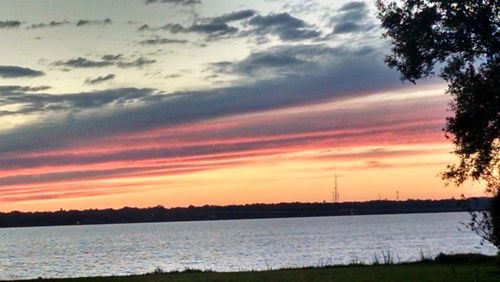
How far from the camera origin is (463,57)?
22.9 m

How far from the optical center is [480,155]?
79.5 ft

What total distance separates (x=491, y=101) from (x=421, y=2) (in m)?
4.18

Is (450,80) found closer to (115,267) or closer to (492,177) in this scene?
(492,177)

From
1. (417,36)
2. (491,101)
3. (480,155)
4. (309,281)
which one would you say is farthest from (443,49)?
(309,281)

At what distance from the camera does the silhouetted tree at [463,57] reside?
72.4 feet

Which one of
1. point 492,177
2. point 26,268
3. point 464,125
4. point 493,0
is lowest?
point 26,268

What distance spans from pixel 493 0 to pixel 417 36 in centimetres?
268

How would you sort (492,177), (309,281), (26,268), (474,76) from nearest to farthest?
(474,76)
(492,177)
(309,281)
(26,268)

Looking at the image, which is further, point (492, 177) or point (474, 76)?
point (492, 177)

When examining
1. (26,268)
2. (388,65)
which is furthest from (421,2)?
(26,268)

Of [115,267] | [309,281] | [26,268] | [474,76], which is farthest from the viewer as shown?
[26,268]

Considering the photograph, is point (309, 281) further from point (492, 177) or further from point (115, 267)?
point (115, 267)

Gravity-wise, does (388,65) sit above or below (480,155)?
above

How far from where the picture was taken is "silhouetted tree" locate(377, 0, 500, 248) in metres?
22.1
